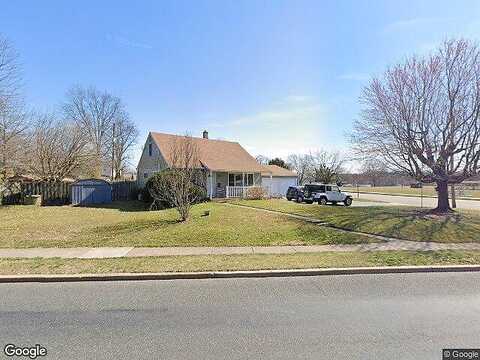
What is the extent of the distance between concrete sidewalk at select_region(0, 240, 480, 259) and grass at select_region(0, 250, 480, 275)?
1.59 feet

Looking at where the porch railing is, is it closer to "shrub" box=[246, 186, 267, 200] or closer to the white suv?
"shrub" box=[246, 186, 267, 200]

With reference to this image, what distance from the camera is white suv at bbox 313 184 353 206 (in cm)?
2526

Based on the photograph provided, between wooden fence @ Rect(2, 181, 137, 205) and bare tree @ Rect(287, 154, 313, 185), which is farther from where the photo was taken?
bare tree @ Rect(287, 154, 313, 185)

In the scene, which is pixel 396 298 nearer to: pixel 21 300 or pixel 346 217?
pixel 21 300

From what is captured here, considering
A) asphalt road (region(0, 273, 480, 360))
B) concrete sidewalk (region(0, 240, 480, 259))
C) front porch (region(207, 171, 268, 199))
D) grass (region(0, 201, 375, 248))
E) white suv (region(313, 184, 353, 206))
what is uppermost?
front porch (region(207, 171, 268, 199))

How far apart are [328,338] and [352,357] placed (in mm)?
468

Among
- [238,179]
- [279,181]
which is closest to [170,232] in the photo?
[238,179]

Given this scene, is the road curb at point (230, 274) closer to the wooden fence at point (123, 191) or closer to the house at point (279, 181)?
the wooden fence at point (123, 191)

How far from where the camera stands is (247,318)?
4.48 metres

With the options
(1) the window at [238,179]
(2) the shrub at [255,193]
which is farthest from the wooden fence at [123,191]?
(2) the shrub at [255,193]

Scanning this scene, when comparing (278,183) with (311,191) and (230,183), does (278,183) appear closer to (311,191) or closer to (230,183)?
(230,183)

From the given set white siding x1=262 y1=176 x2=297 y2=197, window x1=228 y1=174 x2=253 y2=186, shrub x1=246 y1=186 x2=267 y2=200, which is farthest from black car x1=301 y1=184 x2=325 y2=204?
white siding x1=262 y1=176 x2=297 y2=197

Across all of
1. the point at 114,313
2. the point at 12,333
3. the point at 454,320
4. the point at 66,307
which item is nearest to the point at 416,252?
the point at 454,320

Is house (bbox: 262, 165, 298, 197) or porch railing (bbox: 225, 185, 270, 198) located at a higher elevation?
house (bbox: 262, 165, 298, 197)
